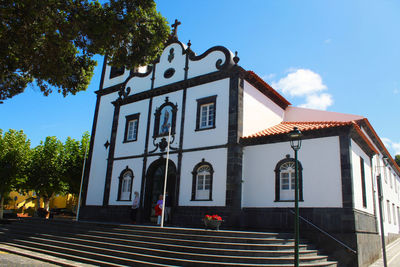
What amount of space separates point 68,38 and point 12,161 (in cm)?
2188

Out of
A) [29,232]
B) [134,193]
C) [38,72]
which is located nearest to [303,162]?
[134,193]

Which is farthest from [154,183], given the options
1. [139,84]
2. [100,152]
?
[139,84]

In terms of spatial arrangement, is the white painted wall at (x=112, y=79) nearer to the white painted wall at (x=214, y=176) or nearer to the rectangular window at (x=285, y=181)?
the white painted wall at (x=214, y=176)

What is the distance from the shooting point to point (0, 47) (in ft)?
30.8

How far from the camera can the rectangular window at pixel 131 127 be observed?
20.9 metres

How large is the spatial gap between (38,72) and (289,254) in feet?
32.5

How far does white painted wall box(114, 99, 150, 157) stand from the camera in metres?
20.2

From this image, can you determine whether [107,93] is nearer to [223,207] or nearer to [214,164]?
[214,164]

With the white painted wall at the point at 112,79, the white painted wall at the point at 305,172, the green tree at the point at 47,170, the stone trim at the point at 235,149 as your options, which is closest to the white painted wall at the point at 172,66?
the white painted wall at the point at 112,79

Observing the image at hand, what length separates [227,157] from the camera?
1620cm

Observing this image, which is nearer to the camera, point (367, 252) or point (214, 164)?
point (367, 252)

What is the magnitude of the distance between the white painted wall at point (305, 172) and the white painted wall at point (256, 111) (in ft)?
5.03

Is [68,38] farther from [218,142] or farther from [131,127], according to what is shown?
[131,127]

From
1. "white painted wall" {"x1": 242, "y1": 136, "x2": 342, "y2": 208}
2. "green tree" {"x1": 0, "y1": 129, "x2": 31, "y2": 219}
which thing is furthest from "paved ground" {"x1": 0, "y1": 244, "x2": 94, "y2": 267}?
"green tree" {"x1": 0, "y1": 129, "x2": 31, "y2": 219}
